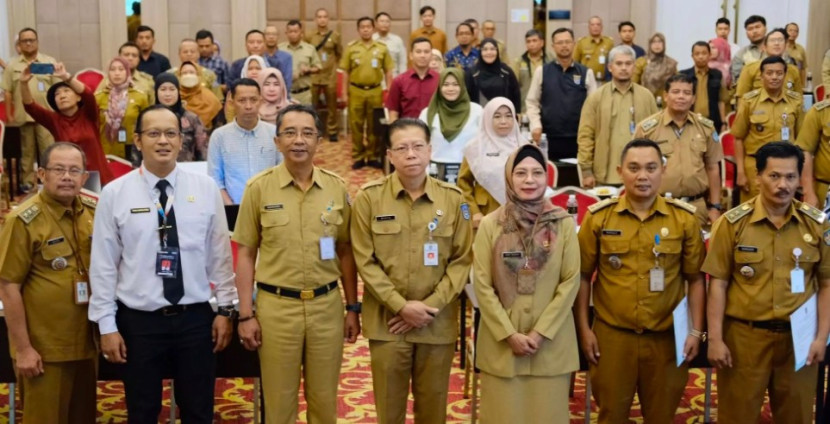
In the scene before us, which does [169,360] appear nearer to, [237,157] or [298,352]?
[298,352]

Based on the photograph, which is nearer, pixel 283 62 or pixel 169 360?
pixel 169 360

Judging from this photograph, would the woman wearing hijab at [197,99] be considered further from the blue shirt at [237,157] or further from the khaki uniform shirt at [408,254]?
the khaki uniform shirt at [408,254]

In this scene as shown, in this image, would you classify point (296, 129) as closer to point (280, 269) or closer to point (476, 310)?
point (280, 269)

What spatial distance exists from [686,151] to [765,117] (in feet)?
6.64

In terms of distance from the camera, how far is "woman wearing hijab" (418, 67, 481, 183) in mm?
7031

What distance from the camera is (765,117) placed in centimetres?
751

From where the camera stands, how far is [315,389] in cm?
403

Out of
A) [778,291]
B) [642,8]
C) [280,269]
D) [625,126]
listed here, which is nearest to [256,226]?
[280,269]

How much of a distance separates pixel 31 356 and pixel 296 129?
4.36 ft

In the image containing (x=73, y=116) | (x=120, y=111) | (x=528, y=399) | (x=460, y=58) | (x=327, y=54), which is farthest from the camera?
(x=327, y=54)

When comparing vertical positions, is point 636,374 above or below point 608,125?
below

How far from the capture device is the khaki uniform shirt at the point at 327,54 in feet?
44.3

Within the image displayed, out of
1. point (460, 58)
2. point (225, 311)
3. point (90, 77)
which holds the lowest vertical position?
point (225, 311)

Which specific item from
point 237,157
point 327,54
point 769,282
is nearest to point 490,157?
point 237,157
